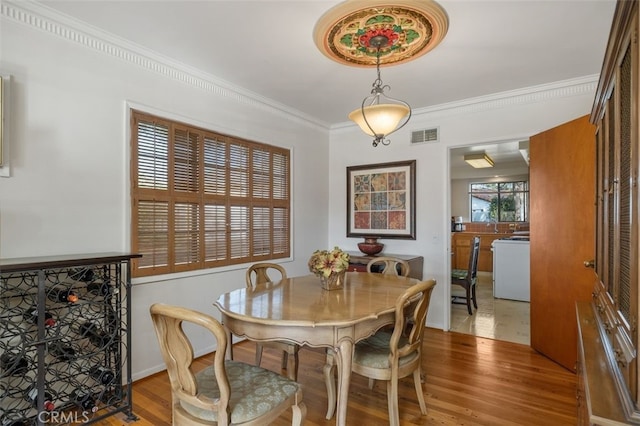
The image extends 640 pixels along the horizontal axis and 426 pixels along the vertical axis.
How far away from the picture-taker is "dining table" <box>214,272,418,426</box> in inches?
70.5

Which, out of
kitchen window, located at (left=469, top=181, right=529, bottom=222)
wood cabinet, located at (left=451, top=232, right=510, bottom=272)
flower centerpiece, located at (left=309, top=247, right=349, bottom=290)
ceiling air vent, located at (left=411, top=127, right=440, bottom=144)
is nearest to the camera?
flower centerpiece, located at (left=309, top=247, right=349, bottom=290)

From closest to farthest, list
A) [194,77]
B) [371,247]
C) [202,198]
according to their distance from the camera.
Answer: [194,77] < [202,198] < [371,247]

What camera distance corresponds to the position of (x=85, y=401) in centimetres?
224

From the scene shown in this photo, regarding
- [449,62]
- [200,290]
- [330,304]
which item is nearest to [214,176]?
[200,290]

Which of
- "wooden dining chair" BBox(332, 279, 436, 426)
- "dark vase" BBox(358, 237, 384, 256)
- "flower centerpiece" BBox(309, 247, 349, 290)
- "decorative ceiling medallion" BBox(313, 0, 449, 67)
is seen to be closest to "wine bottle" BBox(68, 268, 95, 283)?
"flower centerpiece" BBox(309, 247, 349, 290)

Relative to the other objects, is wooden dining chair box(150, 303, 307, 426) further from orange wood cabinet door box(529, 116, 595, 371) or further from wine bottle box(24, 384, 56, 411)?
orange wood cabinet door box(529, 116, 595, 371)

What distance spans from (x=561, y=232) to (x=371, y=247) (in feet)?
6.69

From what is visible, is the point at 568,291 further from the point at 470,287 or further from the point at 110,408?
the point at 110,408

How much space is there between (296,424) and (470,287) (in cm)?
382

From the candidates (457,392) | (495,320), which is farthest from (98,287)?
(495,320)

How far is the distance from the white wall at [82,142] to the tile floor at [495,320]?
3.05 m

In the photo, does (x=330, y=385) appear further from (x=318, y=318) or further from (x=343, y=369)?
(x=318, y=318)

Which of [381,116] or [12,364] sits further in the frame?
[381,116]

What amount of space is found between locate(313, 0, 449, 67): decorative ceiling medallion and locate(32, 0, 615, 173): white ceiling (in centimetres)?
15
